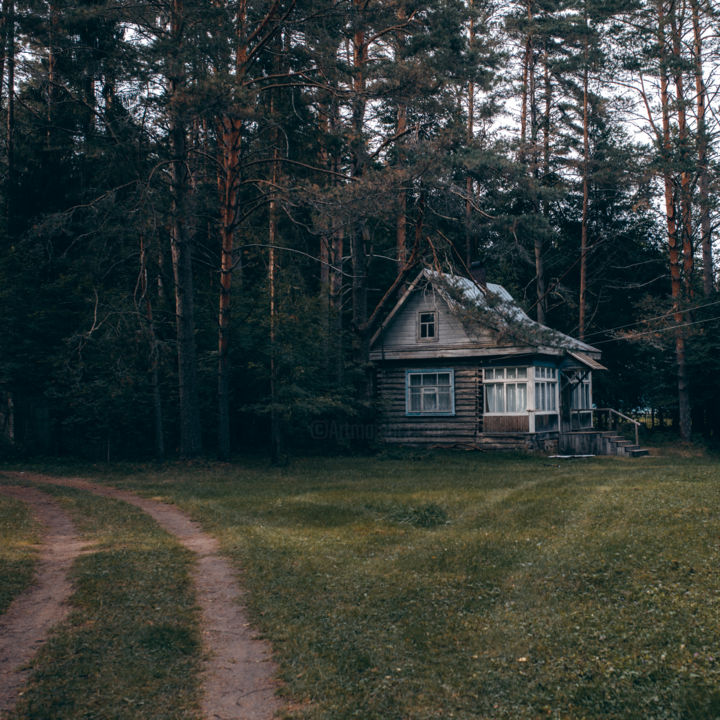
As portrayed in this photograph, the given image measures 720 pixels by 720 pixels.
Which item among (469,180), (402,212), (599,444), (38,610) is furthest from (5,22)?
(599,444)

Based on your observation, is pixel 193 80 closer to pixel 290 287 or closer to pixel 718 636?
pixel 290 287

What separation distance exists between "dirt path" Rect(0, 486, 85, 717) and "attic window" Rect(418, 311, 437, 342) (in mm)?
20056

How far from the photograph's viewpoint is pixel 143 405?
2830 centimetres

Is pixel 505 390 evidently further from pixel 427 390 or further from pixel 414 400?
pixel 414 400

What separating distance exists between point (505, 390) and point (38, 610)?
2433 cm

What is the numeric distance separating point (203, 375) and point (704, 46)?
2744 cm

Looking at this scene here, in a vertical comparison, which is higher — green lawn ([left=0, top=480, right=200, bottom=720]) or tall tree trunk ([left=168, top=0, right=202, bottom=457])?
tall tree trunk ([left=168, top=0, right=202, bottom=457])

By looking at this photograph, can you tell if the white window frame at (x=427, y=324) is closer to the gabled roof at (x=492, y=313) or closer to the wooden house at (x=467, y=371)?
the wooden house at (x=467, y=371)

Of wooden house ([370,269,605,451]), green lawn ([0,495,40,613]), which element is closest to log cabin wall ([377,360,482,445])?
wooden house ([370,269,605,451])

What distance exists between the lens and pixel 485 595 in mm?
9758

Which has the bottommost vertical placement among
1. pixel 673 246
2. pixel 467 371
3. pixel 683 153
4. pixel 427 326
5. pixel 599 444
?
pixel 599 444

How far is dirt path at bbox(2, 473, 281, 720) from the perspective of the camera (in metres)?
A: 6.49

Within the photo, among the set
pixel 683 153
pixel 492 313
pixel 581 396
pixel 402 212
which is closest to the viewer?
pixel 402 212

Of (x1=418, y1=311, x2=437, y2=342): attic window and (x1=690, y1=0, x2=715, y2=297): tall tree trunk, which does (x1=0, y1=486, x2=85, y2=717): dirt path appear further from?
(x1=690, y1=0, x2=715, y2=297): tall tree trunk
